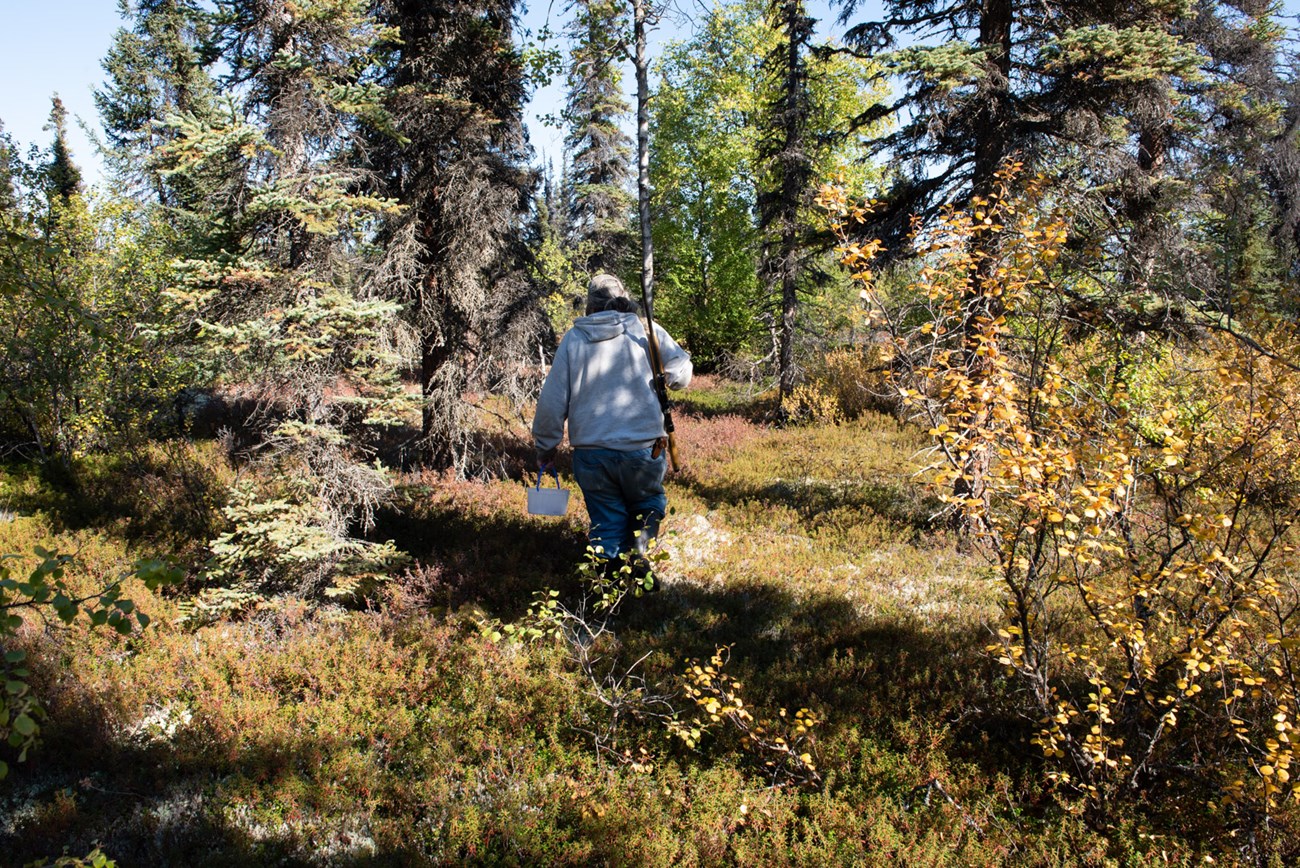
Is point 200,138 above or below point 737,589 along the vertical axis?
above

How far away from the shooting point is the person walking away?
5141 millimetres

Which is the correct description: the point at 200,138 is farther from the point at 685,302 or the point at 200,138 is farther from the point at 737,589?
the point at 685,302

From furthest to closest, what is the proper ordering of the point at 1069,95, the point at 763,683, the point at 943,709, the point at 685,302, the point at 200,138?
1. the point at 685,302
2. the point at 1069,95
3. the point at 200,138
4. the point at 763,683
5. the point at 943,709

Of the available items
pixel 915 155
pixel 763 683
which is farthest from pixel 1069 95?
pixel 763 683

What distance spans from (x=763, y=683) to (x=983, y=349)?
9.12ft

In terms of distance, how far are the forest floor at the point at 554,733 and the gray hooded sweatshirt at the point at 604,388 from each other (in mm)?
1515

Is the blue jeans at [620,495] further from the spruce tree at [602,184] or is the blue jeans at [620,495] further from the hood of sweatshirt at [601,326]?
the spruce tree at [602,184]

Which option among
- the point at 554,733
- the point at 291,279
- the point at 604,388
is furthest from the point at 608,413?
the point at 291,279

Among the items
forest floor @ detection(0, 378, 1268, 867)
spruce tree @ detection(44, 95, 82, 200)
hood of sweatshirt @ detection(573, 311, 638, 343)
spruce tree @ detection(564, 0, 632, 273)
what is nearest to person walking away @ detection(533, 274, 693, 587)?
hood of sweatshirt @ detection(573, 311, 638, 343)

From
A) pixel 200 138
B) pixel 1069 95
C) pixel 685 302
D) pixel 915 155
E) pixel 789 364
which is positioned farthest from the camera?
pixel 685 302

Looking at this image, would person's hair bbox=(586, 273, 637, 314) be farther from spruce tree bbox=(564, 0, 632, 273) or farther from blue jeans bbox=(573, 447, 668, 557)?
spruce tree bbox=(564, 0, 632, 273)

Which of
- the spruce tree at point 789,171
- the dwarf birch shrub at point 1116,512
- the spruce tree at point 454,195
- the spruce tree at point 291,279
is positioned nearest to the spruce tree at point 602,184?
the spruce tree at point 789,171

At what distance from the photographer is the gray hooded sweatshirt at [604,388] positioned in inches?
202

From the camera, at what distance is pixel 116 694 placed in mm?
4914
